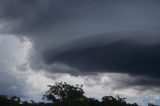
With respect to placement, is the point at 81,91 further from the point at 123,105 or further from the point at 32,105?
the point at 32,105

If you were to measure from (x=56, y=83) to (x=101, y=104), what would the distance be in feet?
74.6

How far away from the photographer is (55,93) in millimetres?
149750

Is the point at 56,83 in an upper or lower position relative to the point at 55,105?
upper

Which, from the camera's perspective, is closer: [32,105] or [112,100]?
[112,100]

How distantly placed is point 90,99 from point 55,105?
72.4ft

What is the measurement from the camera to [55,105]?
145m

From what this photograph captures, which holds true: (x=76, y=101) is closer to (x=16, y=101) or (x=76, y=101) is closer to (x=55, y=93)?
(x=55, y=93)

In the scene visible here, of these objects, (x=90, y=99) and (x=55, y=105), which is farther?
(x=90, y=99)

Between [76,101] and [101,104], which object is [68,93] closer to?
[76,101]

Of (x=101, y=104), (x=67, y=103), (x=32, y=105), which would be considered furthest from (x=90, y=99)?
(x=32, y=105)

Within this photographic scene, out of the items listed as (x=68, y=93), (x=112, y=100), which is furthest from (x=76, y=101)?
(x=112, y=100)

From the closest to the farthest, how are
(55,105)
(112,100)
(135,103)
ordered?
(55,105), (112,100), (135,103)

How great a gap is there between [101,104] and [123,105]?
9.62 m

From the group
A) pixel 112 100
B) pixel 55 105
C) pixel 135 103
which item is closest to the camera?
pixel 55 105
